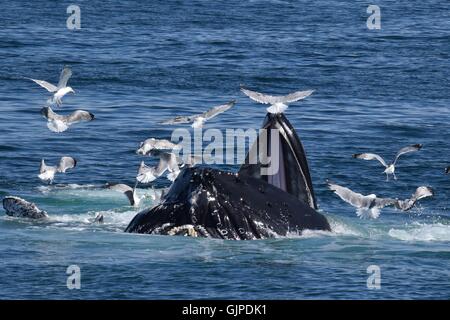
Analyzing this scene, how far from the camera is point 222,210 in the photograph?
2006 cm

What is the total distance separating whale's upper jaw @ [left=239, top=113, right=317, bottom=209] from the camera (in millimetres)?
20875

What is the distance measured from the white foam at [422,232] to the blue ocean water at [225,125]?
49 mm

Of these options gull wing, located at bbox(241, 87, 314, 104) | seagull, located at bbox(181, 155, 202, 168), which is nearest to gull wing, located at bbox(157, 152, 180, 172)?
seagull, located at bbox(181, 155, 202, 168)

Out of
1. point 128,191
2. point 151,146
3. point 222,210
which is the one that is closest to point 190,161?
point 128,191

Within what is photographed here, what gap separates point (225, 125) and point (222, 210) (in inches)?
616

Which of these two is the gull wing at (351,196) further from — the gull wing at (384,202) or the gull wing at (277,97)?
the gull wing at (277,97)

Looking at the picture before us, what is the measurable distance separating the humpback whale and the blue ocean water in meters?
0.24

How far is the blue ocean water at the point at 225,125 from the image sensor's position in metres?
19.9

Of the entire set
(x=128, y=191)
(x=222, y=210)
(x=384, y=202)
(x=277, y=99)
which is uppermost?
(x=277, y=99)

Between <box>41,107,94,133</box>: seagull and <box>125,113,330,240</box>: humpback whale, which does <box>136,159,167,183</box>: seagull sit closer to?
<box>41,107,94,133</box>: seagull

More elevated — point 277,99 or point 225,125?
point 225,125

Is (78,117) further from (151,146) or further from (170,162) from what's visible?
(170,162)

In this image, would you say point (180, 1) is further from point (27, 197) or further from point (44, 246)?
point (44, 246)
